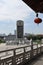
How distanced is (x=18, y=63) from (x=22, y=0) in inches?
206

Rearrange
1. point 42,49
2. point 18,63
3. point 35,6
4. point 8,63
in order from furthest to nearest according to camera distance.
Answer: point 42,49 < point 18,63 < point 8,63 < point 35,6

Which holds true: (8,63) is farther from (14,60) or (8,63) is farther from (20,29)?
(20,29)

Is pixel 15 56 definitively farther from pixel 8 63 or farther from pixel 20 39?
pixel 20 39

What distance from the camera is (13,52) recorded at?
11391 mm

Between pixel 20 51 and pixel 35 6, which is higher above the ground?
pixel 35 6

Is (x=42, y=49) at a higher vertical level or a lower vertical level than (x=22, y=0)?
lower

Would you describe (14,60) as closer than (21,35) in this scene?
Yes

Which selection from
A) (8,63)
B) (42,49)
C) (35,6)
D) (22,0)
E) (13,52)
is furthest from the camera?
(42,49)

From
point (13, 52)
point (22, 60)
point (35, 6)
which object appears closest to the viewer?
point (35, 6)

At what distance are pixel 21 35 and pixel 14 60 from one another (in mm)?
38680

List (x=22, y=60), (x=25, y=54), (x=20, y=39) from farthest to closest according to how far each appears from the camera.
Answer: (x=20, y=39)
(x=25, y=54)
(x=22, y=60)

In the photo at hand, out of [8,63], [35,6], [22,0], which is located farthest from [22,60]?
[22,0]

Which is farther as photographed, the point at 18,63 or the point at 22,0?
the point at 18,63

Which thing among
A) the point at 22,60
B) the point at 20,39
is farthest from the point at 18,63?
the point at 20,39
